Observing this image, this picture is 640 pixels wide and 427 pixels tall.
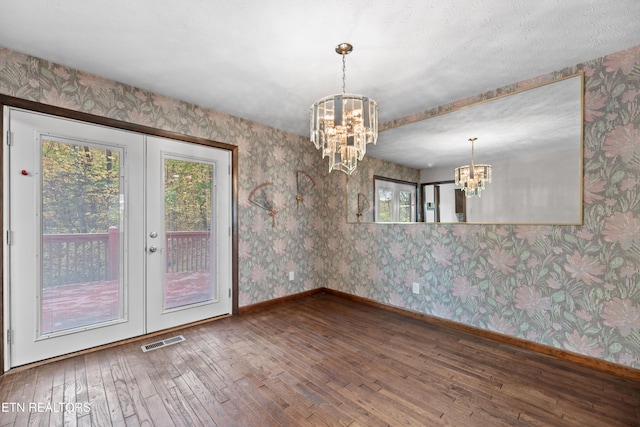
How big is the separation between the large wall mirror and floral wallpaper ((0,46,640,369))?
0.09 metres

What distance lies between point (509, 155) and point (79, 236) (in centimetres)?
→ 395

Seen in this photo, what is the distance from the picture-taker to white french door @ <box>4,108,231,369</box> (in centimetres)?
218

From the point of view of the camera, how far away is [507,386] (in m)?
1.97

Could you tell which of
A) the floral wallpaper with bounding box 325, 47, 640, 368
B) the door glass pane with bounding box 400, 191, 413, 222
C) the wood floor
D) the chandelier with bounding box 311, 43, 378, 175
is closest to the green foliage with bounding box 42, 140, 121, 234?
the wood floor

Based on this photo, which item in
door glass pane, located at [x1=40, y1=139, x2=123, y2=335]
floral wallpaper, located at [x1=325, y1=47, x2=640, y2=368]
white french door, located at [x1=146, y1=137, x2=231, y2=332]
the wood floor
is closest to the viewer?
the wood floor

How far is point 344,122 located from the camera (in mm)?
2006

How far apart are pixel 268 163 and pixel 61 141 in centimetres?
208

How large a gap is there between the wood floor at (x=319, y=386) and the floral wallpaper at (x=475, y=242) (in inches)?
14.4

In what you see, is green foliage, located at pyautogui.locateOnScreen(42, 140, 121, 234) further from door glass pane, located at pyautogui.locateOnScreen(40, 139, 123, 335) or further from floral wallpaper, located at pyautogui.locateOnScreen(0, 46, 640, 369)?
floral wallpaper, located at pyautogui.locateOnScreen(0, 46, 640, 369)

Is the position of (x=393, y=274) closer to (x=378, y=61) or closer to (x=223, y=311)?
(x=223, y=311)

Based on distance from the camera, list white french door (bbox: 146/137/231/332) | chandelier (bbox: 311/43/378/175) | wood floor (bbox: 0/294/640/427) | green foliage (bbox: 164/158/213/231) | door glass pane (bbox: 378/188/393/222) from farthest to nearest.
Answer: door glass pane (bbox: 378/188/393/222)
green foliage (bbox: 164/158/213/231)
white french door (bbox: 146/137/231/332)
chandelier (bbox: 311/43/378/175)
wood floor (bbox: 0/294/640/427)

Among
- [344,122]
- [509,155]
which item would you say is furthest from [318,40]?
[509,155]

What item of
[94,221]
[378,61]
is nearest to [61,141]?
[94,221]

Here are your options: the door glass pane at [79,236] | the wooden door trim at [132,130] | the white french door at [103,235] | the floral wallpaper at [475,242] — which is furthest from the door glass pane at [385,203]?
the door glass pane at [79,236]
